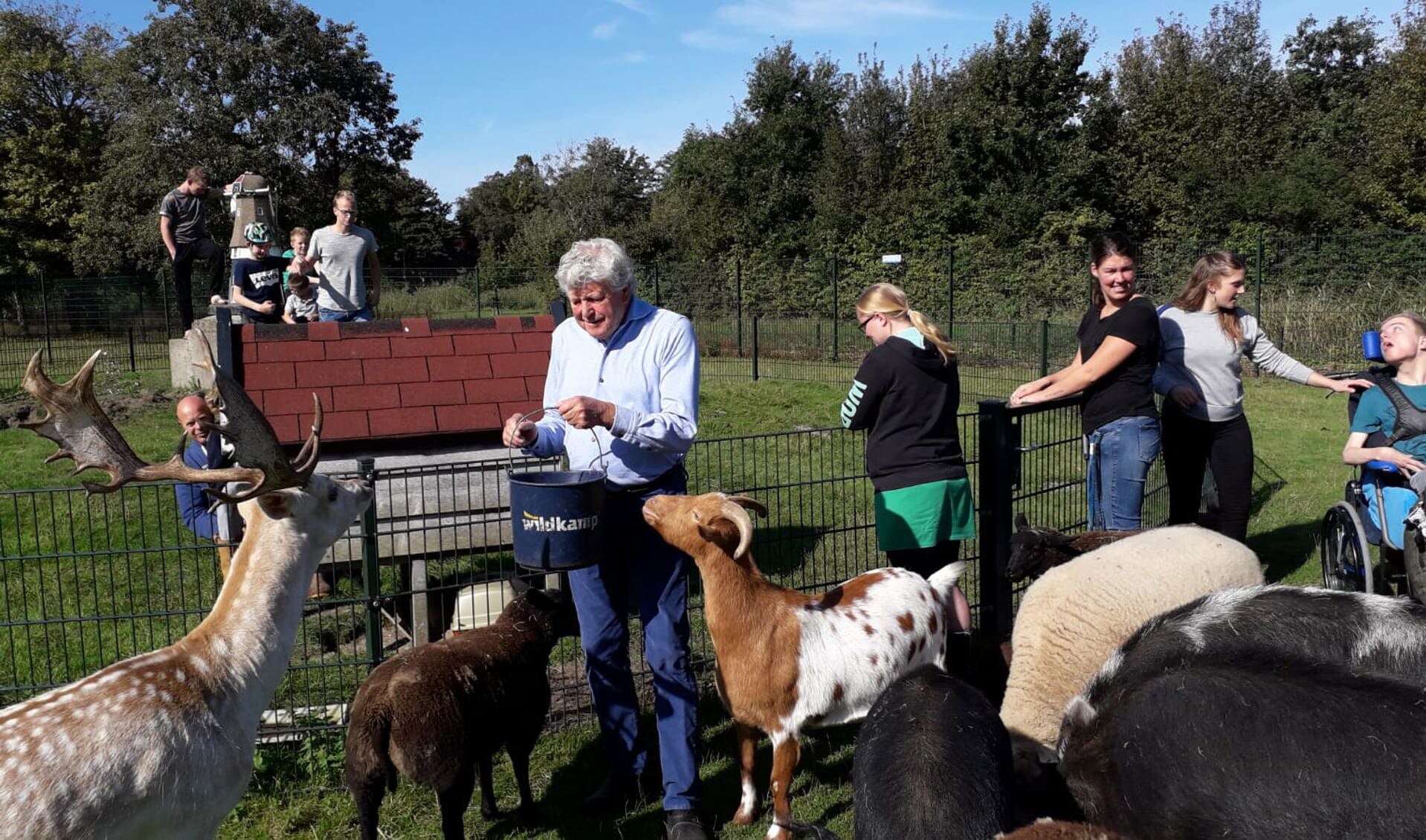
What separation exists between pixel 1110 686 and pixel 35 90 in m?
44.4

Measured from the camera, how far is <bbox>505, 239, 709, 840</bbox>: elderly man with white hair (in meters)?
4.07

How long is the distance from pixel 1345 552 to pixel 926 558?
9.16 ft

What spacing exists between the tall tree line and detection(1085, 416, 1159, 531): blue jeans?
27.7 meters

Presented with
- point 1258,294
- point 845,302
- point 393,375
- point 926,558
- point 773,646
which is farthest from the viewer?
point 845,302

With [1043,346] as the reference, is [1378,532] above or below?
below

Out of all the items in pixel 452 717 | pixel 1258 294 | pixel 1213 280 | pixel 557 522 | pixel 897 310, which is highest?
pixel 1258 294

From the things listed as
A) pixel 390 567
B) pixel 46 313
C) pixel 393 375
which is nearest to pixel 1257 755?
pixel 393 375

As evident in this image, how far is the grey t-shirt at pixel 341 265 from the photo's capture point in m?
10.5

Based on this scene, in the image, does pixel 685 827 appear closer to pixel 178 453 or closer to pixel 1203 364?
pixel 178 453

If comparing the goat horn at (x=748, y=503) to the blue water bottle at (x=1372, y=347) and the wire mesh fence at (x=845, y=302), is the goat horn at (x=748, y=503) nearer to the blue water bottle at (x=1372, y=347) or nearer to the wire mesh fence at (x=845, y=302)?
the blue water bottle at (x=1372, y=347)

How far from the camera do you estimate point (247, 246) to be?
474 inches

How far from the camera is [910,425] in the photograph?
486cm

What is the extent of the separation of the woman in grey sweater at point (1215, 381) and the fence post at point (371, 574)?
4.40 metres

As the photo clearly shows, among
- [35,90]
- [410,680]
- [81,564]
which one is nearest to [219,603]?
[410,680]
